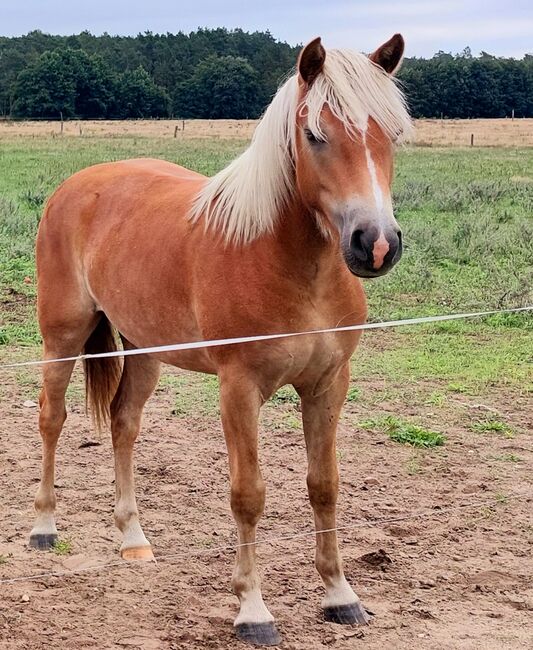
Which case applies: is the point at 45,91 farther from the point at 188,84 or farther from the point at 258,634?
the point at 258,634

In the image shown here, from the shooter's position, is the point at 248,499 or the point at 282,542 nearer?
the point at 248,499

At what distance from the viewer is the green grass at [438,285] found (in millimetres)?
6922

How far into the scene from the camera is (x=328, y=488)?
3.64 meters

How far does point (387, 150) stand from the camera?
295 centimetres

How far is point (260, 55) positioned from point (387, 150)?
73342 millimetres

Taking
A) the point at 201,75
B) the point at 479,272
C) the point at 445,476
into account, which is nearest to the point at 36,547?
the point at 445,476

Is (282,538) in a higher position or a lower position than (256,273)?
lower

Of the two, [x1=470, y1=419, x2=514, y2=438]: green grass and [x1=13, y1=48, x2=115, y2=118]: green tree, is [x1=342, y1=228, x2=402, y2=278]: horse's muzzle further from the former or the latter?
[x1=13, y1=48, x2=115, y2=118]: green tree

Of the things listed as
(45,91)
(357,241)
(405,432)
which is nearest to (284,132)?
(357,241)

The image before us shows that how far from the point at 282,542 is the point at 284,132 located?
2068 millimetres

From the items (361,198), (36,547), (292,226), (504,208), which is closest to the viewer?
(361,198)

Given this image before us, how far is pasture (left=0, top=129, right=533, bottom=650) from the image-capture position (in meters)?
3.50

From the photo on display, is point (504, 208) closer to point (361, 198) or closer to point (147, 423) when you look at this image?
point (147, 423)

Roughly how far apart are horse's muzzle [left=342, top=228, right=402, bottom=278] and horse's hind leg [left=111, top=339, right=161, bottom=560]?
6.49ft
